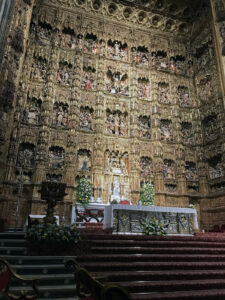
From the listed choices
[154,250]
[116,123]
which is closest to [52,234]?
[154,250]

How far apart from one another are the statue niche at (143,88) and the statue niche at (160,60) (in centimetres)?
161

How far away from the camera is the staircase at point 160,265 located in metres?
4.62

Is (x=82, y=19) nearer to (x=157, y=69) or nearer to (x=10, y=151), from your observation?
(x=157, y=69)

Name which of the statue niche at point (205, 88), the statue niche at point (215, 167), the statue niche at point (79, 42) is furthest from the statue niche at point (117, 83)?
the statue niche at point (215, 167)

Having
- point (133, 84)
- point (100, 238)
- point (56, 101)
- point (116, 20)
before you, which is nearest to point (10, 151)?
point (56, 101)

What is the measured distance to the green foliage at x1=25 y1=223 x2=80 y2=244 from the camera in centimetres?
583

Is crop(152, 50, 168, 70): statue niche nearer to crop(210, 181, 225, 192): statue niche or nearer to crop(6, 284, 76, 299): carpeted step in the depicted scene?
crop(210, 181, 225, 192): statue niche

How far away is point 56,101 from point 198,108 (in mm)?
11060

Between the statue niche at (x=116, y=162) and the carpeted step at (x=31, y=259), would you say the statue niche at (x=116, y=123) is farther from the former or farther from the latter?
the carpeted step at (x=31, y=259)

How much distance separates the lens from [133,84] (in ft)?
59.2

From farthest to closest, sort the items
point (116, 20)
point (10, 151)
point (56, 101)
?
point (116, 20)
point (56, 101)
point (10, 151)

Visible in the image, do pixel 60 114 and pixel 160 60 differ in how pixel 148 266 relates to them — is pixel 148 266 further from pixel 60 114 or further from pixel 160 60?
pixel 160 60

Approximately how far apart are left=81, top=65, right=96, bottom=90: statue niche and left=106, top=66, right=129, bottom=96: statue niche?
45.4 inches

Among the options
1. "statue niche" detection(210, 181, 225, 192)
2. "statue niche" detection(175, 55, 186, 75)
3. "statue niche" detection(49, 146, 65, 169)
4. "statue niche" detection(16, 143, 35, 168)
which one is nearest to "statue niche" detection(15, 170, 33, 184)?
"statue niche" detection(16, 143, 35, 168)
